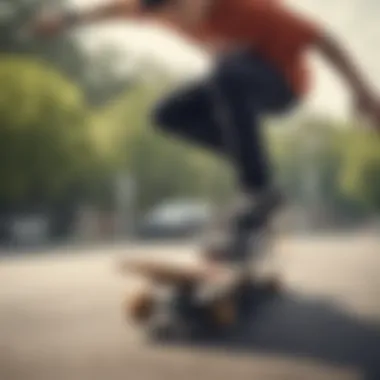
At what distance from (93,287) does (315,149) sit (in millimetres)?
412

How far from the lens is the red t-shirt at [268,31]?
3.70 feet

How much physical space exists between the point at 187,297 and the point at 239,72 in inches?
14.2

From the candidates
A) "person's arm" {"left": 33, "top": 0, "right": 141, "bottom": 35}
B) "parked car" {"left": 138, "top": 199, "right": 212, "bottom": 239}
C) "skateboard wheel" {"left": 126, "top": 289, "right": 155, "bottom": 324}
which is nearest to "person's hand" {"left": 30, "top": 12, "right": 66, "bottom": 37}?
"person's arm" {"left": 33, "top": 0, "right": 141, "bottom": 35}

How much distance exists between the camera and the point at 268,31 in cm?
114

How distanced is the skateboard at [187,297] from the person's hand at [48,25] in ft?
1.23

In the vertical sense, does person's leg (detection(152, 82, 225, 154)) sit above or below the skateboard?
above

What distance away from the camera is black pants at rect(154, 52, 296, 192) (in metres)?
1.13

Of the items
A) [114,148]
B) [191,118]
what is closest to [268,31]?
[191,118]

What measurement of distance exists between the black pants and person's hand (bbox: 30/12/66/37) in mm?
201

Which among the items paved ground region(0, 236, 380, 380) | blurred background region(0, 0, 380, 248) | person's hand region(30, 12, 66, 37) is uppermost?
person's hand region(30, 12, 66, 37)

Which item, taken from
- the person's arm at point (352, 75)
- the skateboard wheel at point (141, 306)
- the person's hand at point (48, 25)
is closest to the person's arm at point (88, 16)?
the person's hand at point (48, 25)

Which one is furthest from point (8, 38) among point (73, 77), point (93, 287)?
point (93, 287)

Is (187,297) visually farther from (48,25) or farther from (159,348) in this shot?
(48,25)

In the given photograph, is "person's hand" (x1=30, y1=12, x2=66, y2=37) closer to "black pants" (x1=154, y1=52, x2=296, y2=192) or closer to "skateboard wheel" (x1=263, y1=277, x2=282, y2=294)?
"black pants" (x1=154, y1=52, x2=296, y2=192)
